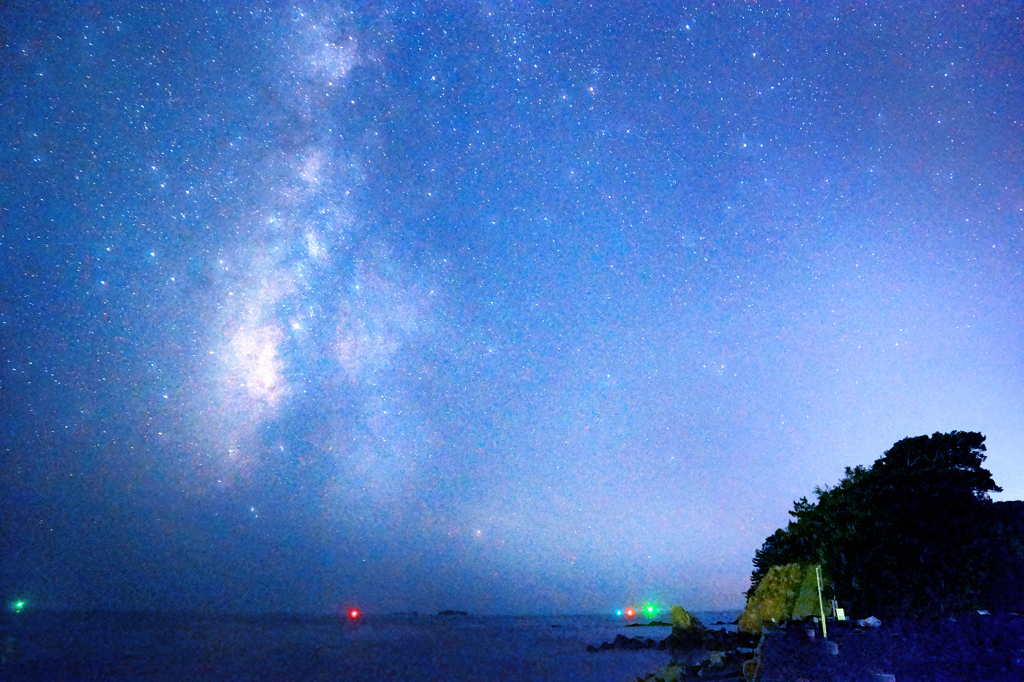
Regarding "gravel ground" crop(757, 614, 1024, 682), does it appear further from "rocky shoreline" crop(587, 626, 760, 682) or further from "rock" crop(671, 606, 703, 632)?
"rock" crop(671, 606, 703, 632)

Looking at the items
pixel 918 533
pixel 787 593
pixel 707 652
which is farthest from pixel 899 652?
pixel 707 652

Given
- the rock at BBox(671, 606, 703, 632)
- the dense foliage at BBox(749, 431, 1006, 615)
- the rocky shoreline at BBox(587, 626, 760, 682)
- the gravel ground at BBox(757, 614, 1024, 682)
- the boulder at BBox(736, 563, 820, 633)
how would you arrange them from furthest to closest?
the rock at BBox(671, 606, 703, 632), the boulder at BBox(736, 563, 820, 633), the rocky shoreline at BBox(587, 626, 760, 682), the dense foliage at BBox(749, 431, 1006, 615), the gravel ground at BBox(757, 614, 1024, 682)

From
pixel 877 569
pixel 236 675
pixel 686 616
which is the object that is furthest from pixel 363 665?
pixel 877 569

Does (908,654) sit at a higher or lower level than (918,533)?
lower

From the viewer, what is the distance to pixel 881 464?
3403 cm

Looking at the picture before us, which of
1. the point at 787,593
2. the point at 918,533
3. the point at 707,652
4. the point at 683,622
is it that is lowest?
the point at 707,652

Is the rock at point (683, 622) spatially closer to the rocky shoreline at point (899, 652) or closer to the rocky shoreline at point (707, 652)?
the rocky shoreline at point (707, 652)

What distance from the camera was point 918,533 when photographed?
1173 inches

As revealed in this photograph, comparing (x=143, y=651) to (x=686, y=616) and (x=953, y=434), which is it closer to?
(x=686, y=616)

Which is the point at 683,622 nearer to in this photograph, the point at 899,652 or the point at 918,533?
the point at 918,533

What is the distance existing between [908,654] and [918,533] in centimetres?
1177

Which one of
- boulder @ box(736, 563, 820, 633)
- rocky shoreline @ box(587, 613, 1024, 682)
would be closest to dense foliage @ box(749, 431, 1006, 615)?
rocky shoreline @ box(587, 613, 1024, 682)

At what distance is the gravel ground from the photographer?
56.3ft

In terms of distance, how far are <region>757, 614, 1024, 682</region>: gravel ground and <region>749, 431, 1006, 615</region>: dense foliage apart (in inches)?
240
